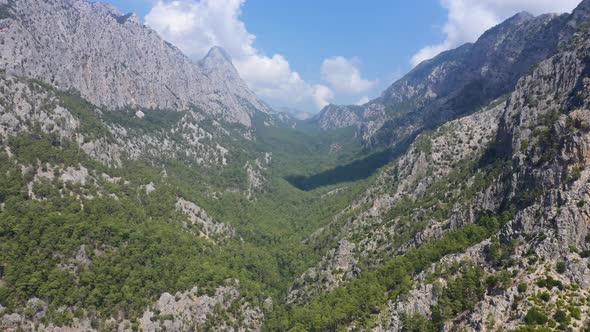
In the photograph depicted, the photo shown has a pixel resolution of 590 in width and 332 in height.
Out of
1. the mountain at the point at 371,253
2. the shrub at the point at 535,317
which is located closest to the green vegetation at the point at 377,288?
the mountain at the point at 371,253

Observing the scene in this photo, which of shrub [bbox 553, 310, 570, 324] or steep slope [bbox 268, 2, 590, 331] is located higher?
steep slope [bbox 268, 2, 590, 331]

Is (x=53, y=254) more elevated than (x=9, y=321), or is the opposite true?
(x=53, y=254)

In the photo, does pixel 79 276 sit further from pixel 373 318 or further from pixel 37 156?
pixel 373 318

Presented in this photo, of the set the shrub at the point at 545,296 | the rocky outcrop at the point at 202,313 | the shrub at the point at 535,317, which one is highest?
the rocky outcrop at the point at 202,313

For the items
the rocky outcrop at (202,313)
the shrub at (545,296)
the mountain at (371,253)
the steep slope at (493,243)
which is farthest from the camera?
the rocky outcrop at (202,313)

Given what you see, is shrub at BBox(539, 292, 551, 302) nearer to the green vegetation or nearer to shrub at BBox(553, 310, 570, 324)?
shrub at BBox(553, 310, 570, 324)

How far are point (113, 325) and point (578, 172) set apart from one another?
5757 inches

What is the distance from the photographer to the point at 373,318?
4313 inches

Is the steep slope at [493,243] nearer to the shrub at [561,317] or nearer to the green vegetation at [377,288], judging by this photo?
the shrub at [561,317]

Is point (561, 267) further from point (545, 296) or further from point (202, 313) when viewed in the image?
point (202, 313)

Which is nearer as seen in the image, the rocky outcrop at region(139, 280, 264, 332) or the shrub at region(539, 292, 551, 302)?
the shrub at region(539, 292, 551, 302)

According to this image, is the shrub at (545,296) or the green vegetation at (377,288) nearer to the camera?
the shrub at (545,296)

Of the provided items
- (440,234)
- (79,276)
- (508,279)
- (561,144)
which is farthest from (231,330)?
(561,144)

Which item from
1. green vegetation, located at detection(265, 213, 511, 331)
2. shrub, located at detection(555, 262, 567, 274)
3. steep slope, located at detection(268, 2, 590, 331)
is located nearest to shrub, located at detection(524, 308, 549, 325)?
steep slope, located at detection(268, 2, 590, 331)
